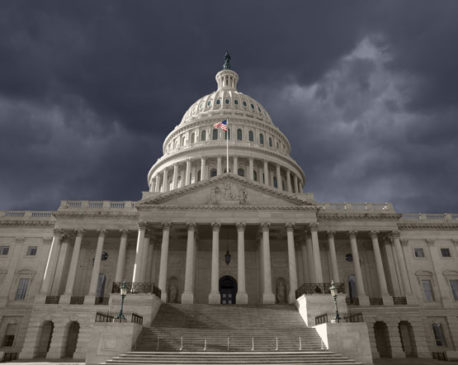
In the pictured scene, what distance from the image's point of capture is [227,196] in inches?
1660

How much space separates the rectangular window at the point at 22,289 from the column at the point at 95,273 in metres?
9.42

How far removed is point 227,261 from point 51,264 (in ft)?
69.2

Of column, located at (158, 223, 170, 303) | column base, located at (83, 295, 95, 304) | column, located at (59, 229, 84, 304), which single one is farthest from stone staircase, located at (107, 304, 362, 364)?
column, located at (59, 229, 84, 304)

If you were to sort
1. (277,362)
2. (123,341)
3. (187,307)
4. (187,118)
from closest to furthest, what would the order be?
(277,362), (123,341), (187,307), (187,118)

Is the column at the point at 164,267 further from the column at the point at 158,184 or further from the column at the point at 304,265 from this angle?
the column at the point at 158,184

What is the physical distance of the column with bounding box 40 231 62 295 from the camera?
40875mm

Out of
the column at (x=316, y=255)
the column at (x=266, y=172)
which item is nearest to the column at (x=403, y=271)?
the column at (x=316, y=255)

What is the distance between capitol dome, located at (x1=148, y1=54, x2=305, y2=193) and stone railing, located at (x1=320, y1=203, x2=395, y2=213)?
1615 centimetres

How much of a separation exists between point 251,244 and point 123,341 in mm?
25778

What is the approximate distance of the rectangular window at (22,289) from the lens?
44375mm

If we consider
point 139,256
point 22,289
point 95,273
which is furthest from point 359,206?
point 22,289

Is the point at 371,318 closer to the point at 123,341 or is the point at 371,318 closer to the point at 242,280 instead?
the point at 242,280

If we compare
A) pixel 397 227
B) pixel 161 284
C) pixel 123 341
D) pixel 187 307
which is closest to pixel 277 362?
pixel 123 341

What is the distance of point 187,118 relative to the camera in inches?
3056
